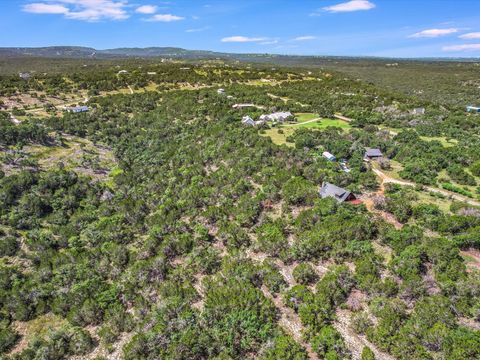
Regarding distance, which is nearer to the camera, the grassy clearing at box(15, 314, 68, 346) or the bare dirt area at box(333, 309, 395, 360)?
the bare dirt area at box(333, 309, 395, 360)

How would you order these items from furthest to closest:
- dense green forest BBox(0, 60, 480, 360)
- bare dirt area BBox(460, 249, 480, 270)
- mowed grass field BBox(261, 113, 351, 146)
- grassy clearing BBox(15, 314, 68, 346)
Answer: mowed grass field BBox(261, 113, 351, 146) < bare dirt area BBox(460, 249, 480, 270) < grassy clearing BBox(15, 314, 68, 346) < dense green forest BBox(0, 60, 480, 360)

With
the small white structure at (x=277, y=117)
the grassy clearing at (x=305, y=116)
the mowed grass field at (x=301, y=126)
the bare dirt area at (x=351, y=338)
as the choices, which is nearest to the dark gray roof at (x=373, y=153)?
the mowed grass field at (x=301, y=126)

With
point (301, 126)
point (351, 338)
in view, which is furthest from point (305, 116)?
point (351, 338)

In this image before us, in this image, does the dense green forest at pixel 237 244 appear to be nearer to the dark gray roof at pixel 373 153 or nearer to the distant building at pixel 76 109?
the dark gray roof at pixel 373 153

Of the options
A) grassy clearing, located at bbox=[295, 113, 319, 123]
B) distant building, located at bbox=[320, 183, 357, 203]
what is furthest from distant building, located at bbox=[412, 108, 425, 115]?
distant building, located at bbox=[320, 183, 357, 203]

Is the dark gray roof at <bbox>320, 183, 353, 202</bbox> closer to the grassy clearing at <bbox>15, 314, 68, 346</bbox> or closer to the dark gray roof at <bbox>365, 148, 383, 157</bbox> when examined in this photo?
the dark gray roof at <bbox>365, 148, 383, 157</bbox>

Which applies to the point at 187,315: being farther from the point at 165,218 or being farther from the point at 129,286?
the point at 165,218

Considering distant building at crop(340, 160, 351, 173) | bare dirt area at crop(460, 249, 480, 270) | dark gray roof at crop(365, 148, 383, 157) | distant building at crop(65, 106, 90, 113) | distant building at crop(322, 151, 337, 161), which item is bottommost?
bare dirt area at crop(460, 249, 480, 270)

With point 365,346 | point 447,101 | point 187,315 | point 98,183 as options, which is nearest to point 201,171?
point 98,183
